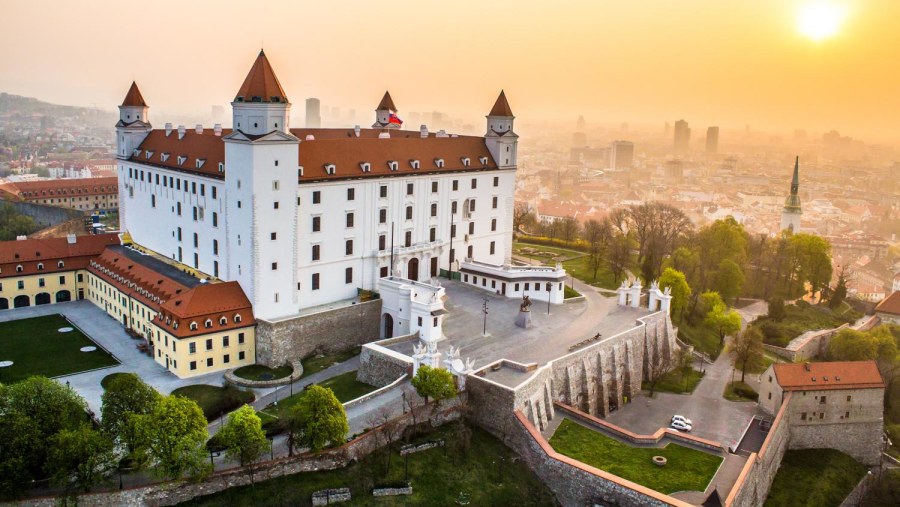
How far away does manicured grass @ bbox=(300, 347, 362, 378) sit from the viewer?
162ft

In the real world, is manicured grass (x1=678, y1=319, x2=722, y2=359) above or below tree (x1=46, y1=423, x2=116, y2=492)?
below

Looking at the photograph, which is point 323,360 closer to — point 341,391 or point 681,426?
point 341,391

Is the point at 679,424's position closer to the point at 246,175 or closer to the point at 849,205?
the point at 246,175

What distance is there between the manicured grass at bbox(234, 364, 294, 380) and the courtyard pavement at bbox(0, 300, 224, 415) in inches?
53.9

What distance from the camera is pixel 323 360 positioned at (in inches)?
2004

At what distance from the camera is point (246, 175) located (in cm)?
4888

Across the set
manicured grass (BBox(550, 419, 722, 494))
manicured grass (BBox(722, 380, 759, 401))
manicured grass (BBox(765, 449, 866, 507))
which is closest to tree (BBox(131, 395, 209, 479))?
manicured grass (BBox(550, 419, 722, 494))

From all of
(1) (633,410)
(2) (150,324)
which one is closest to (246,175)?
(2) (150,324)

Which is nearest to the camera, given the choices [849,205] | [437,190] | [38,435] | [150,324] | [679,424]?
[38,435]

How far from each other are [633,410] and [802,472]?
439 inches

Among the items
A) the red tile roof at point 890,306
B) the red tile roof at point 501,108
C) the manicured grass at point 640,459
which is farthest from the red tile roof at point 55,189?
the red tile roof at point 890,306

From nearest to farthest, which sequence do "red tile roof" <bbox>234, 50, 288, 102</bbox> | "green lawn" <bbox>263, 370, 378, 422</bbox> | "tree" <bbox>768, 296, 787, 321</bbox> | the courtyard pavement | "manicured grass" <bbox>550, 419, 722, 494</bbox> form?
"manicured grass" <bbox>550, 419, 722, 494</bbox>, "green lawn" <bbox>263, 370, 378, 422</bbox>, the courtyard pavement, "red tile roof" <bbox>234, 50, 288, 102</bbox>, "tree" <bbox>768, 296, 787, 321</bbox>

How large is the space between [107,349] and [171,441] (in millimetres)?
21734

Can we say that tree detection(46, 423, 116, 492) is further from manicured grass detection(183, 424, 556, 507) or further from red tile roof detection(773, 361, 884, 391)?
red tile roof detection(773, 361, 884, 391)
